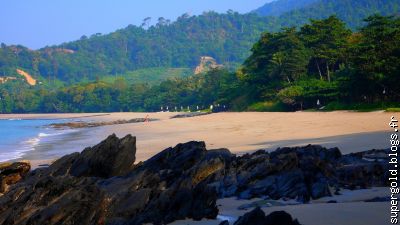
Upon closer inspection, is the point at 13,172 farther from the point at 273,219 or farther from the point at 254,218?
the point at 273,219

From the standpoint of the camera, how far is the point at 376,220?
688 cm

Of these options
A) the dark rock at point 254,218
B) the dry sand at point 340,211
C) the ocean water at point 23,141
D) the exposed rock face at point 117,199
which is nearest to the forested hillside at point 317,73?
the ocean water at point 23,141

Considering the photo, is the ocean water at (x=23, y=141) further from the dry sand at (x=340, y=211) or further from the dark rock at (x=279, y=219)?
the dark rock at (x=279, y=219)

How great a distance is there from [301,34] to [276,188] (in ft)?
190

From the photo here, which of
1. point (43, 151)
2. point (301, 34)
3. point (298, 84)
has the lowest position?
point (43, 151)

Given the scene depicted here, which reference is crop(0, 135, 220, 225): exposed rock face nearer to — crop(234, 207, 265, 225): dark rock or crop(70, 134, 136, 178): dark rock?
crop(70, 134, 136, 178): dark rock

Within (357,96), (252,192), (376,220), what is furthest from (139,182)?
(357,96)

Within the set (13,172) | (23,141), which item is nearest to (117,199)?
(13,172)

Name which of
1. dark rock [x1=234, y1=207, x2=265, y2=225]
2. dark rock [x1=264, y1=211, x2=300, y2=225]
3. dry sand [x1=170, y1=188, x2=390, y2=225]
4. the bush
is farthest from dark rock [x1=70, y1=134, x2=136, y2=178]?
the bush

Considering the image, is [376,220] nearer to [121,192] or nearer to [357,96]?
[121,192]

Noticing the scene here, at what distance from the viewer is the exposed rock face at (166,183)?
25.7ft

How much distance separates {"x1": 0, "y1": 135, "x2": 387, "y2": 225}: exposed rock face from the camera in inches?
308

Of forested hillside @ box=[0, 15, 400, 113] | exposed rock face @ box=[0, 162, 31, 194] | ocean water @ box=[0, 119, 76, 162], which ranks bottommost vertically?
ocean water @ box=[0, 119, 76, 162]

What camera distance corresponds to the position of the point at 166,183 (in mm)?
11406
